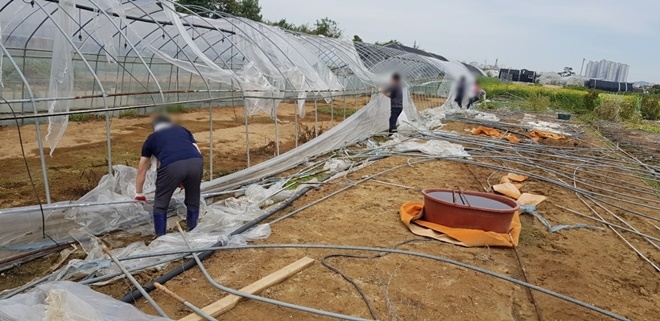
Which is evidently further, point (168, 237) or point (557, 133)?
point (557, 133)

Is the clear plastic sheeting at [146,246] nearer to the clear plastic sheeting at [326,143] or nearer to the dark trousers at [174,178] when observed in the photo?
the dark trousers at [174,178]

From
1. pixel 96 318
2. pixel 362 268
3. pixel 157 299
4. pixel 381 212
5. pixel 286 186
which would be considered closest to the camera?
pixel 96 318

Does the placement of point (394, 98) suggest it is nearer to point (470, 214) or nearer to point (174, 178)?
point (470, 214)

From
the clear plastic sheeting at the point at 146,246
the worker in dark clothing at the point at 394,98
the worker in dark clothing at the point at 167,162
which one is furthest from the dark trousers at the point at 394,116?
the worker in dark clothing at the point at 167,162

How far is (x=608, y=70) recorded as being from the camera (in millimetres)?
79188

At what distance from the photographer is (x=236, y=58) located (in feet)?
60.4

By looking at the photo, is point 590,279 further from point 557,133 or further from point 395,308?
point 557,133

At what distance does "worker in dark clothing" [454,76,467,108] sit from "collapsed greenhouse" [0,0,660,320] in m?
5.98

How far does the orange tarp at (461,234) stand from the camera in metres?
5.09

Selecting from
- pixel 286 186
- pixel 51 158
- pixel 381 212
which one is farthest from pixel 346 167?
pixel 51 158

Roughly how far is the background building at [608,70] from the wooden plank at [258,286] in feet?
277

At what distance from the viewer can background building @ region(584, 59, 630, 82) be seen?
76750 mm

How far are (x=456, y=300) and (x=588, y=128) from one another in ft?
57.2

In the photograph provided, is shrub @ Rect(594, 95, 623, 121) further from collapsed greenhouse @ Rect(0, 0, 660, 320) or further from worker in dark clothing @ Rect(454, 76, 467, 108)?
collapsed greenhouse @ Rect(0, 0, 660, 320)
